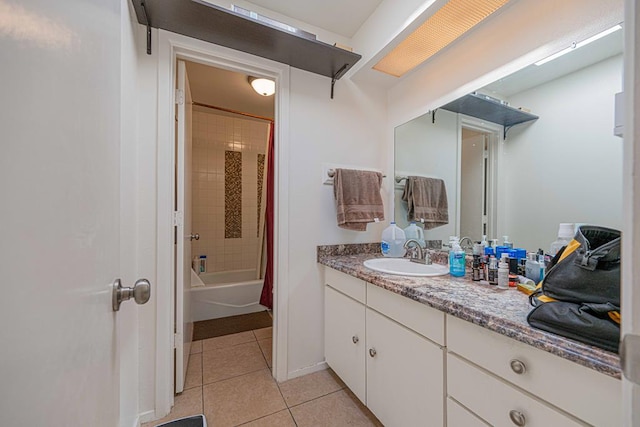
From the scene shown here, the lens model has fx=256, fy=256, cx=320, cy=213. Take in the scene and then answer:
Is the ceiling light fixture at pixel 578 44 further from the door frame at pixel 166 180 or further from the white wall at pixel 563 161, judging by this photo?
the door frame at pixel 166 180

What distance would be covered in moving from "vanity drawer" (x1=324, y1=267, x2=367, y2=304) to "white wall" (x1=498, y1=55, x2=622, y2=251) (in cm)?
79

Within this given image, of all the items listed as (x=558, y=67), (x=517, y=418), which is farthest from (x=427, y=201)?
(x=517, y=418)

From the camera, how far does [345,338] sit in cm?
150

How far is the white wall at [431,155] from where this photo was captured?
1608 millimetres

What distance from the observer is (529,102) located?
121 centimetres

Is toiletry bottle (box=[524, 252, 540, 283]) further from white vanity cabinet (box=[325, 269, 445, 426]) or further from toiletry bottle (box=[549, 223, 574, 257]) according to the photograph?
white vanity cabinet (box=[325, 269, 445, 426])

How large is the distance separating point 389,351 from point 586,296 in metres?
0.75

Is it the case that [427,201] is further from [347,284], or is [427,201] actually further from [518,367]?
[518,367]

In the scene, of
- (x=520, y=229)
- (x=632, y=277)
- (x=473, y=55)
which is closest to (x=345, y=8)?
(x=473, y=55)

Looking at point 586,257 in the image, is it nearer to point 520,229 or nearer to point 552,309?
point 552,309

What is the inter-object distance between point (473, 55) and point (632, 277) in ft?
5.12

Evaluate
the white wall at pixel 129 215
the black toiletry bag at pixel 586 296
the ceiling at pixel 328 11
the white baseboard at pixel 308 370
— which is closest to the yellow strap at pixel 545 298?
the black toiletry bag at pixel 586 296

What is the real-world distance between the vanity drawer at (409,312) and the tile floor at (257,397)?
0.66 meters

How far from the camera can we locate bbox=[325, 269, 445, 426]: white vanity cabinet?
959mm
